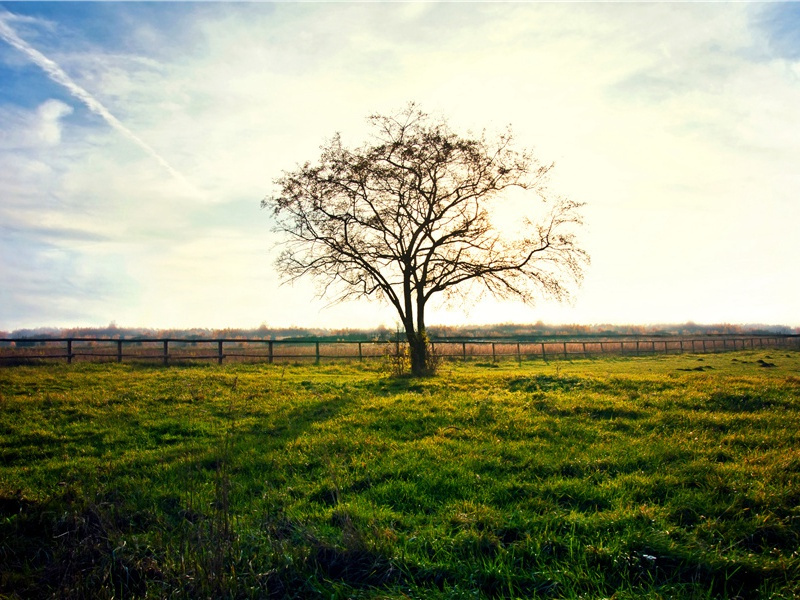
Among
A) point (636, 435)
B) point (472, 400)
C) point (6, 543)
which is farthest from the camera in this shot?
point (472, 400)

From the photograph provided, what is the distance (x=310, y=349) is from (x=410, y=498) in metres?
29.3

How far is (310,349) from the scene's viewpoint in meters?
35.4

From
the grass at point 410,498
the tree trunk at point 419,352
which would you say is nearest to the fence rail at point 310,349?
the tree trunk at point 419,352

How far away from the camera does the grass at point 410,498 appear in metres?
4.60

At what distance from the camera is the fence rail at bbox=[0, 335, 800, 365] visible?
2648cm

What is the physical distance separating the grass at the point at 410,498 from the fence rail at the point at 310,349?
12.3 meters

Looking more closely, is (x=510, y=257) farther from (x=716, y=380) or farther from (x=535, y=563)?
(x=535, y=563)

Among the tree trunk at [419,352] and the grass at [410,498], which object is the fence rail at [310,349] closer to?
the tree trunk at [419,352]

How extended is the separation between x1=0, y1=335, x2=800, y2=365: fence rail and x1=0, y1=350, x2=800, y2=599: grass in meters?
12.3

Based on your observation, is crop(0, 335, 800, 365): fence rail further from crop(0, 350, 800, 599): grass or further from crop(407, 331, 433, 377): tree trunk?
crop(0, 350, 800, 599): grass

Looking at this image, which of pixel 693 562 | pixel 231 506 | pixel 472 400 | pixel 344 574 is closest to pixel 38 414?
pixel 231 506

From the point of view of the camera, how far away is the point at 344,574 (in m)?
4.74

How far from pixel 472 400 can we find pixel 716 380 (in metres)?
9.33

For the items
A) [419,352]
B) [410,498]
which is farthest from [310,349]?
[410,498]
